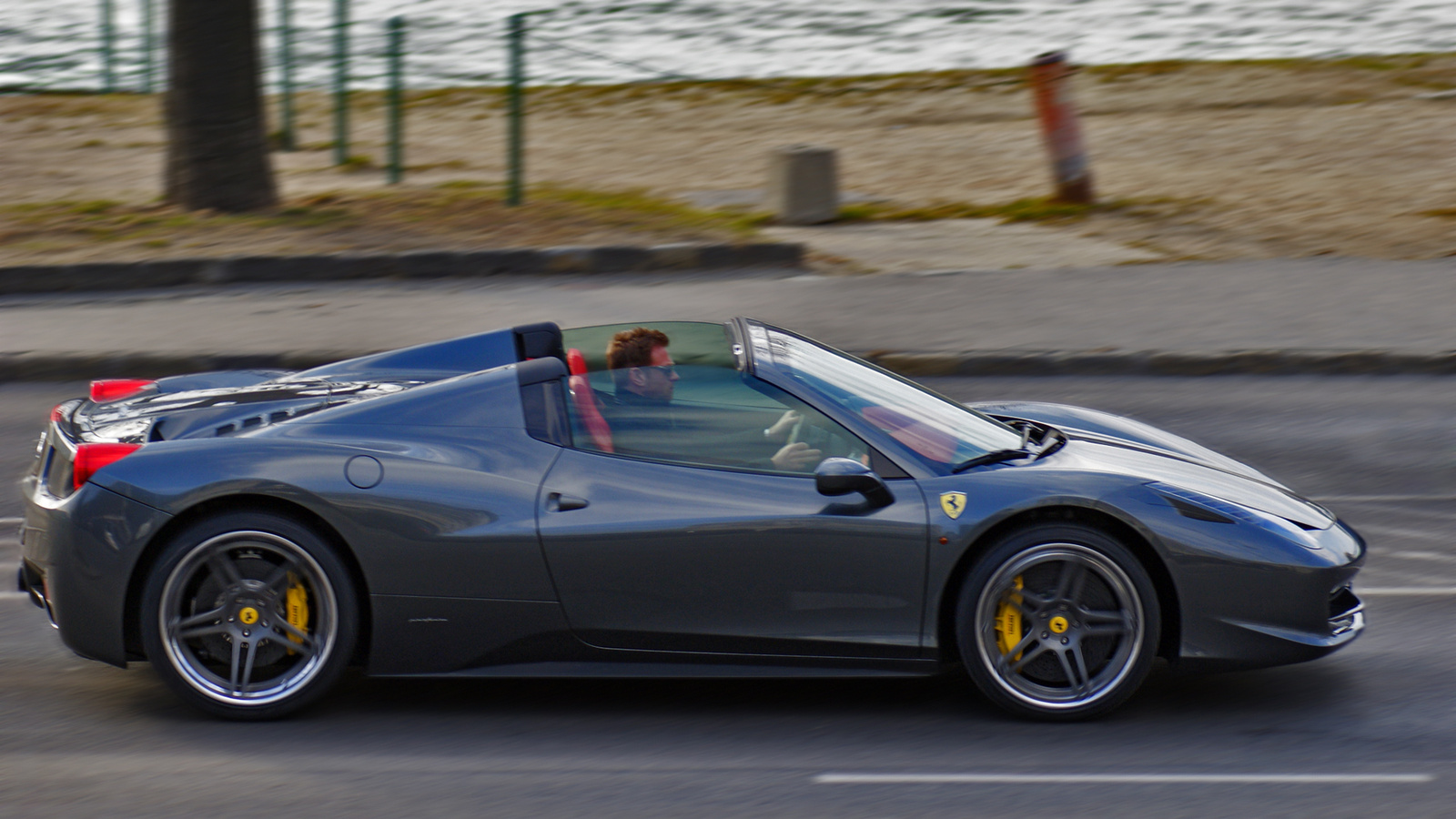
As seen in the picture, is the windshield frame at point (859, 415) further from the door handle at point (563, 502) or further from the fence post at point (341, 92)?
the fence post at point (341, 92)

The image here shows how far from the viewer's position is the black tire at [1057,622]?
4934mm

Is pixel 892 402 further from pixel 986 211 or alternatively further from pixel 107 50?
pixel 107 50

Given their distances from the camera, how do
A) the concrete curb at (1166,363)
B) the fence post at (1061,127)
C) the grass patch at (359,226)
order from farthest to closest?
1. the fence post at (1061,127)
2. the grass patch at (359,226)
3. the concrete curb at (1166,363)

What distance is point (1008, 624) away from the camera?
498 cm

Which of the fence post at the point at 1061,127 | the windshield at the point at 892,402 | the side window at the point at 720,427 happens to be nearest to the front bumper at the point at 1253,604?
→ the windshield at the point at 892,402

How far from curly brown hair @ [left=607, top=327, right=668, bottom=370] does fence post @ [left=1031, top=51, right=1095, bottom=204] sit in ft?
32.1

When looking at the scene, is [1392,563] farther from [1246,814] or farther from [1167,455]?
[1246,814]

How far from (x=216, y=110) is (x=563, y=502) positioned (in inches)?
406

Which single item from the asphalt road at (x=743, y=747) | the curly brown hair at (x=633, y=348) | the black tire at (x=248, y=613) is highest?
the curly brown hair at (x=633, y=348)

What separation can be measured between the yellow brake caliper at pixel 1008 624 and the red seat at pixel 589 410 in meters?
1.28

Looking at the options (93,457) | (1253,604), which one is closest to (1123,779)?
(1253,604)

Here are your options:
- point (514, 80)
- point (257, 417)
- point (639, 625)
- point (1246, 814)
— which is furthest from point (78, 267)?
point (1246, 814)

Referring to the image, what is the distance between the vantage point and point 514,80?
1458 centimetres

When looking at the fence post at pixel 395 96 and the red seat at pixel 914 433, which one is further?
the fence post at pixel 395 96
